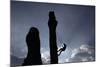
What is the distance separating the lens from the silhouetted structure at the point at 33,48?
185 centimetres

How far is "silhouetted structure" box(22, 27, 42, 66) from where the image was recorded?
185cm

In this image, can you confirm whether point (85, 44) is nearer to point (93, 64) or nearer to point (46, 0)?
point (93, 64)

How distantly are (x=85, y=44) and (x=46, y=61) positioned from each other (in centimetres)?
49

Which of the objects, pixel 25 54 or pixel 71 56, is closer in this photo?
pixel 25 54

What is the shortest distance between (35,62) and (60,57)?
274 mm

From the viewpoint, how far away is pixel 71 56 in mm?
2002

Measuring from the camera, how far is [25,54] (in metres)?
1.84

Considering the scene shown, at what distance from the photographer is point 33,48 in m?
1.87

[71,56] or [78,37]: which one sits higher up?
[78,37]
